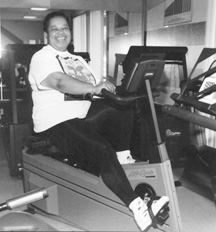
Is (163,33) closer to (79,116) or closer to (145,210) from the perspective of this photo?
(79,116)

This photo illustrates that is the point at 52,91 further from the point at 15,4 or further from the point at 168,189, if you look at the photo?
the point at 15,4

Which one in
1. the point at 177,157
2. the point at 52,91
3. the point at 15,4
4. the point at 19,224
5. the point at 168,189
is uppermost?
the point at 15,4

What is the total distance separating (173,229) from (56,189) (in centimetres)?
80

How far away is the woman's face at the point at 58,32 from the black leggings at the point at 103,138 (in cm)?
48

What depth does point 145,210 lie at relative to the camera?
2117mm

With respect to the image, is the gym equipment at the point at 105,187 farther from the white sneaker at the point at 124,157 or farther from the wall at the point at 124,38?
the wall at the point at 124,38

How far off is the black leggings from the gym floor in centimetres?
71

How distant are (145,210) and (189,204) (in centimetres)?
104

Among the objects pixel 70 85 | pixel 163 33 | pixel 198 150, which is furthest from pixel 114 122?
pixel 163 33

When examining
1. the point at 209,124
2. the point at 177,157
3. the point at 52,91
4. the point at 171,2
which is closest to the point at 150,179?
the point at 209,124

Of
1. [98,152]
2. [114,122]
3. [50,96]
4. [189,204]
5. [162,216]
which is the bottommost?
[189,204]

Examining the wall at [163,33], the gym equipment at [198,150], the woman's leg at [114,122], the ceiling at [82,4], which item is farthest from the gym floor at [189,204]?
the ceiling at [82,4]

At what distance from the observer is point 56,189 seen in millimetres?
2457

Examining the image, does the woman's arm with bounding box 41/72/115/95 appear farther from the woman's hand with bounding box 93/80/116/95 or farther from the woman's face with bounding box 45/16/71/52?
the woman's face with bounding box 45/16/71/52
